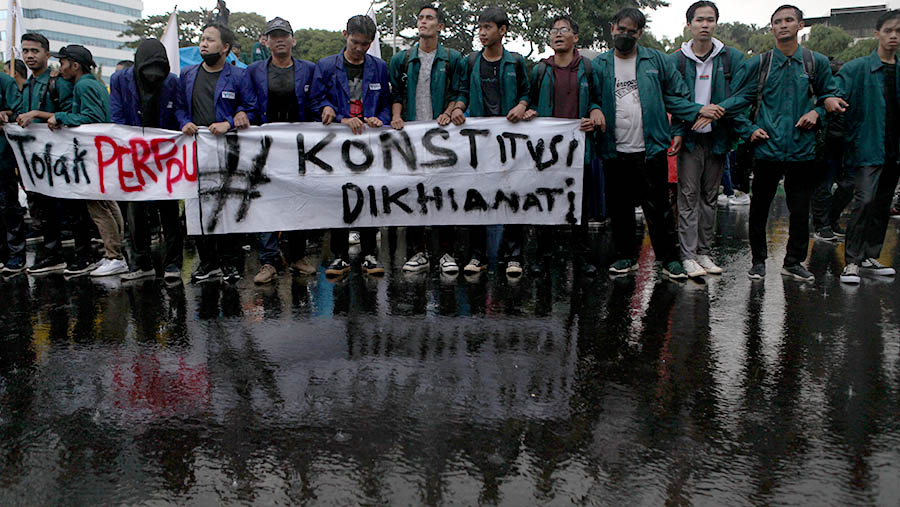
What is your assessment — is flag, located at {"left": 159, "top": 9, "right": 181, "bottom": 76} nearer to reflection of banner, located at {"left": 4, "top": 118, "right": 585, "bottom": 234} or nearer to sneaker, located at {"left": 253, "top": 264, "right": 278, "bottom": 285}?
reflection of banner, located at {"left": 4, "top": 118, "right": 585, "bottom": 234}

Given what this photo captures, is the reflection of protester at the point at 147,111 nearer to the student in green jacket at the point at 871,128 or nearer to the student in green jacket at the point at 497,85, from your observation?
the student in green jacket at the point at 497,85

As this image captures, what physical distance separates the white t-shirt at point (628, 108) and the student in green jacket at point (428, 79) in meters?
1.37

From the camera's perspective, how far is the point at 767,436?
10.8 feet

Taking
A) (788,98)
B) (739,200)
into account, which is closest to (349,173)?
(788,98)

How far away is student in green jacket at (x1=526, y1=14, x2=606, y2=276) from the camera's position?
255 inches

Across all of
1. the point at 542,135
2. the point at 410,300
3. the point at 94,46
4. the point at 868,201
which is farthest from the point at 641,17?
the point at 94,46

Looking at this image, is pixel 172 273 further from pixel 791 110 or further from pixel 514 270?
pixel 791 110

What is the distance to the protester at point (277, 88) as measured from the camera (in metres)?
6.57

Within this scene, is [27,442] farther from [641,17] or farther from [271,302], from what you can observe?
[641,17]

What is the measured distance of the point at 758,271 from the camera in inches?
257

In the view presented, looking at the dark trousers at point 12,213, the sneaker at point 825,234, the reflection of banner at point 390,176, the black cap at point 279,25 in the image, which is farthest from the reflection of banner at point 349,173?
the sneaker at point 825,234

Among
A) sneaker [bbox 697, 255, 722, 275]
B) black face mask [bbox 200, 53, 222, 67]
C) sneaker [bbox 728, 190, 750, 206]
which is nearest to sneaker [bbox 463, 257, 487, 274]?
sneaker [bbox 697, 255, 722, 275]

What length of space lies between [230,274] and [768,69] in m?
4.93

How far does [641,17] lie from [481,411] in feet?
13.2
